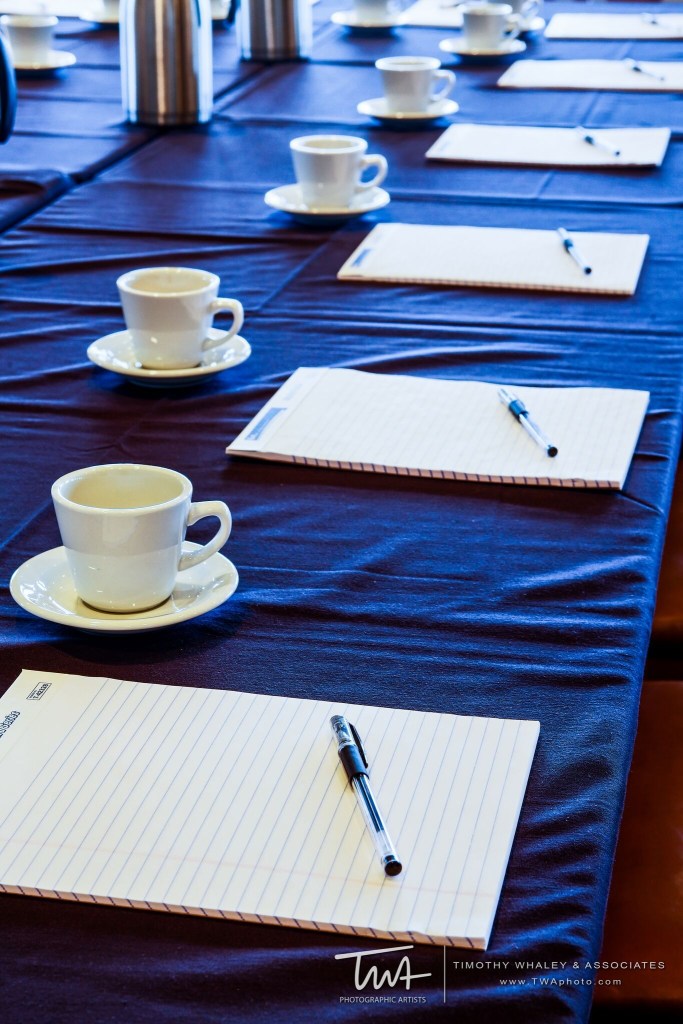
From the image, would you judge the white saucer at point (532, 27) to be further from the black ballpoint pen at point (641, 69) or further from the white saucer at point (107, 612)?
the white saucer at point (107, 612)

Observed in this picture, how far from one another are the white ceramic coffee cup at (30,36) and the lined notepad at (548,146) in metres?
0.76

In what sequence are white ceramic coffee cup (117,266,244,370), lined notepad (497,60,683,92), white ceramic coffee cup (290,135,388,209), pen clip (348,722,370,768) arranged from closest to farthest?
pen clip (348,722,370,768) < white ceramic coffee cup (117,266,244,370) < white ceramic coffee cup (290,135,388,209) < lined notepad (497,60,683,92)

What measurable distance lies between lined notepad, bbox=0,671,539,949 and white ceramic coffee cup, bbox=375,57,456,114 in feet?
4.66

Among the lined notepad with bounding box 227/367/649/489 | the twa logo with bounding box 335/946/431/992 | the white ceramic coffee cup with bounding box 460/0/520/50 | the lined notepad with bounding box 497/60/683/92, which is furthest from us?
the white ceramic coffee cup with bounding box 460/0/520/50

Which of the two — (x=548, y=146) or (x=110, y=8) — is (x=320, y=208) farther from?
(x=110, y=8)

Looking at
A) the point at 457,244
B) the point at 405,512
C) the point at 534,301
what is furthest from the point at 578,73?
the point at 405,512

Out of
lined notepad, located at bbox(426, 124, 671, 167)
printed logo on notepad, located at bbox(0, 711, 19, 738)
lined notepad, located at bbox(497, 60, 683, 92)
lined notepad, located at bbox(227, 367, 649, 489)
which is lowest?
lined notepad, located at bbox(426, 124, 671, 167)

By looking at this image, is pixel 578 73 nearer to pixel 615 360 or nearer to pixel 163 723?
pixel 615 360

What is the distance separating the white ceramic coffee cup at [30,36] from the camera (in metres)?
2.17

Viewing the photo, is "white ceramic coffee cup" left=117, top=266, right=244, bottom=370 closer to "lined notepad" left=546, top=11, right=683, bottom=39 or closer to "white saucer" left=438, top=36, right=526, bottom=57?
"white saucer" left=438, top=36, right=526, bottom=57

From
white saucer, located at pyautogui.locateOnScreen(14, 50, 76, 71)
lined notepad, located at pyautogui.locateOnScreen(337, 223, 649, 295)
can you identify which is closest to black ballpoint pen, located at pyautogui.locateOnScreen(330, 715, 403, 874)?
lined notepad, located at pyautogui.locateOnScreen(337, 223, 649, 295)

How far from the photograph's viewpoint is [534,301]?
3.97 feet

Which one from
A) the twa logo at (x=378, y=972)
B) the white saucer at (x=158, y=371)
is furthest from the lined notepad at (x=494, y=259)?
the twa logo at (x=378, y=972)

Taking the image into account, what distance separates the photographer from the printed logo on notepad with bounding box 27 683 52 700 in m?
0.63
